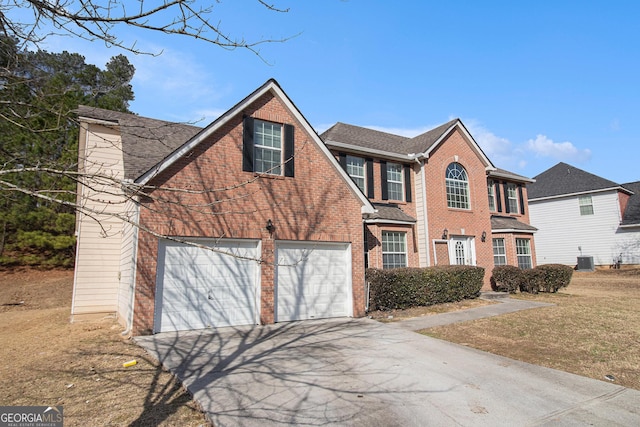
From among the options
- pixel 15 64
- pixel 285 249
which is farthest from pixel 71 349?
pixel 15 64

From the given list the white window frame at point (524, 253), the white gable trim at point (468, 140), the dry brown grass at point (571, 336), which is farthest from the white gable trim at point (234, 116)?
the white window frame at point (524, 253)

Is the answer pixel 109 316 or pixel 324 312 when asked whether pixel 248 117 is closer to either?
pixel 324 312

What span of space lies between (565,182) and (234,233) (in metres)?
29.9

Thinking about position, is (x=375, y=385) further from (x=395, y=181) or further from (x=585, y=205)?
(x=585, y=205)

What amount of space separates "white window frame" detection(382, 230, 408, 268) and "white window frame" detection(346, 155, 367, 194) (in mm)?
2206

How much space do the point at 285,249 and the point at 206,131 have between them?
3.91 m

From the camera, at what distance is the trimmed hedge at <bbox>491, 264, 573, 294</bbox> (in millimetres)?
15422

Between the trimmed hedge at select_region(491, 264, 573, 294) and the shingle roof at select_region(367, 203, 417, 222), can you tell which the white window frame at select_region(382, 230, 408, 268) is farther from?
the trimmed hedge at select_region(491, 264, 573, 294)

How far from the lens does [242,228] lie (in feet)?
31.9

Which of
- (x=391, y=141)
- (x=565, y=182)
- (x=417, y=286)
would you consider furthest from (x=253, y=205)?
(x=565, y=182)

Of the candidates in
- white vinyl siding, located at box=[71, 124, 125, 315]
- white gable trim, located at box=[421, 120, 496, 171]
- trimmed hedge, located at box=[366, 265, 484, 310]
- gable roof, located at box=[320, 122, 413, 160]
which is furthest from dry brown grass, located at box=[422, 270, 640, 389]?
white vinyl siding, located at box=[71, 124, 125, 315]

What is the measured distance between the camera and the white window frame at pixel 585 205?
27453 millimetres

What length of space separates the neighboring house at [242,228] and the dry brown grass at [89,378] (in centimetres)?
110

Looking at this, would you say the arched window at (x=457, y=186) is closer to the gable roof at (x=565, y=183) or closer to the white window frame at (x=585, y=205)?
the gable roof at (x=565, y=183)
